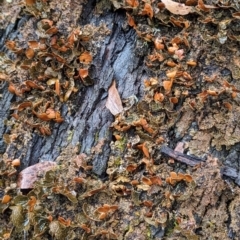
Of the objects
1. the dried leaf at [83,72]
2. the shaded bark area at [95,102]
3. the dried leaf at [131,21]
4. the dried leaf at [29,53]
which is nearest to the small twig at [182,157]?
the shaded bark area at [95,102]

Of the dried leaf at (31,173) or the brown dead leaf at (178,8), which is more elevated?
the brown dead leaf at (178,8)

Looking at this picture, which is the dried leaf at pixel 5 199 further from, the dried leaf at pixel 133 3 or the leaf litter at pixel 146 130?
the dried leaf at pixel 133 3

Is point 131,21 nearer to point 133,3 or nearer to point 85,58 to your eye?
point 133,3

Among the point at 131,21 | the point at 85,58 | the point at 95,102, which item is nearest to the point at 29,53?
the point at 85,58

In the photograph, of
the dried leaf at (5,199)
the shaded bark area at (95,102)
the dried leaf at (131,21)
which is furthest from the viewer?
the dried leaf at (131,21)

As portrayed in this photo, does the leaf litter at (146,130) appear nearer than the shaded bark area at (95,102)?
Yes

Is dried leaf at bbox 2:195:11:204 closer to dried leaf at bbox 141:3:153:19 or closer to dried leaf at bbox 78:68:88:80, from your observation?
dried leaf at bbox 78:68:88:80

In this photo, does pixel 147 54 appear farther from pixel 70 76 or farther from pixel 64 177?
pixel 64 177

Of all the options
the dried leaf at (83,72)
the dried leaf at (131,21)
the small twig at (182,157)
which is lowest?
the small twig at (182,157)
